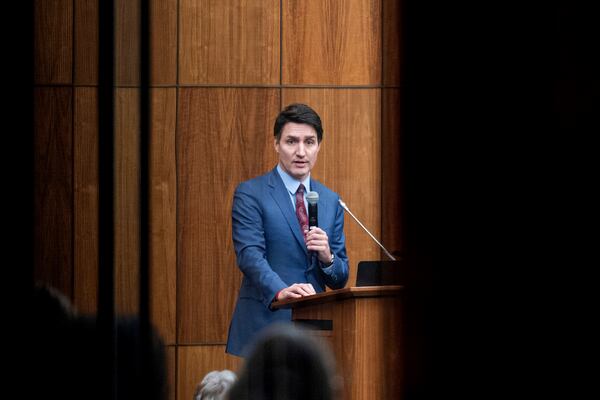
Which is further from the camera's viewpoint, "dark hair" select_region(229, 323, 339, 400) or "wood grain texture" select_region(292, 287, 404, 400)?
"dark hair" select_region(229, 323, 339, 400)

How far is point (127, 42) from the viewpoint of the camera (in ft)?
3.70

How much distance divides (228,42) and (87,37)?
32.4 inches

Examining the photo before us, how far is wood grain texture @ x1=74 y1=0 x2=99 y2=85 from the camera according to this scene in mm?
1138

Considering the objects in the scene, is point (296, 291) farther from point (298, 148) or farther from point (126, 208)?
point (126, 208)

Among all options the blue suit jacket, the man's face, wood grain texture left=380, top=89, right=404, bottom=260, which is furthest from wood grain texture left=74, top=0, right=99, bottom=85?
the man's face

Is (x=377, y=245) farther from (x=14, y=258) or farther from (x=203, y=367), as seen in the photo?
(x=14, y=258)

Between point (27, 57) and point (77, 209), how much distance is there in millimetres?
213

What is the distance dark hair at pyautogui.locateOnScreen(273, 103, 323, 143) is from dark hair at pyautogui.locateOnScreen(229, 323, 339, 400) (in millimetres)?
720

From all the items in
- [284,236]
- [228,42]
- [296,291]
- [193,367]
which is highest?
[228,42]

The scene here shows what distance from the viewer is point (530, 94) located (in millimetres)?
935

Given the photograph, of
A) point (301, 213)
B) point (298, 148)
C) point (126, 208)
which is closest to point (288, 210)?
point (301, 213)

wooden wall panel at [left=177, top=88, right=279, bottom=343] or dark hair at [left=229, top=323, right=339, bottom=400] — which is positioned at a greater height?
wooden wall panel at [left=177, top=88, right=279, bottom=343]

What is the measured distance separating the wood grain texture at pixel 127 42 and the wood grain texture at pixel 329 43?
2.19 feet

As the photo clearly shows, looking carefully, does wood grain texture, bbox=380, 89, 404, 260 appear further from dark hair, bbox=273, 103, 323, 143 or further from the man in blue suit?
dark hair, bbox=273, 103, 323, 143
